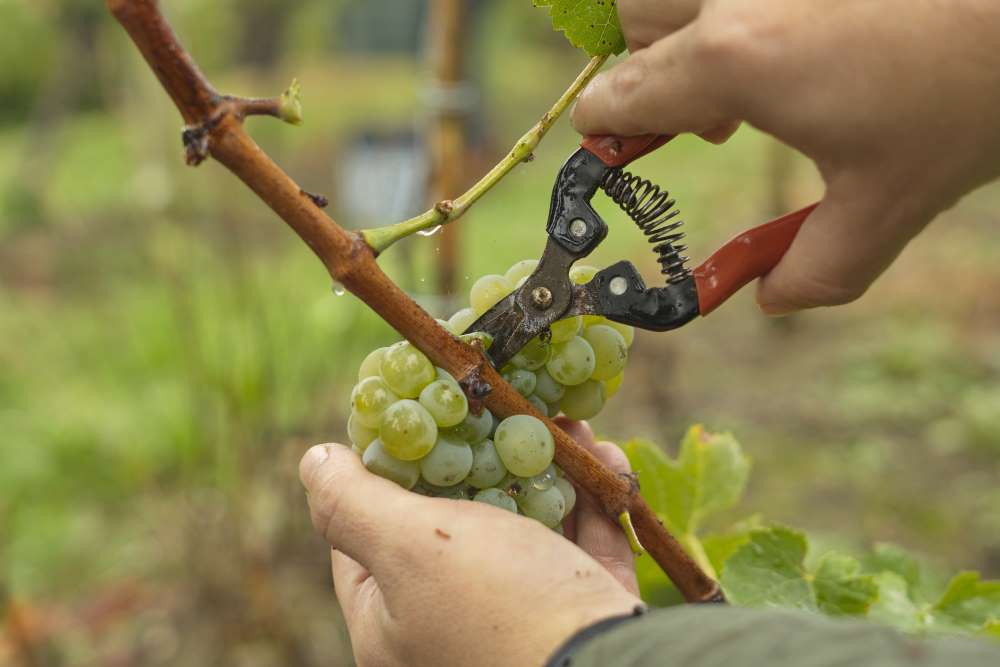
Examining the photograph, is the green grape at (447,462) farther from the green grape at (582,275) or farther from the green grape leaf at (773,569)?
the green grape leaf at (773,569)

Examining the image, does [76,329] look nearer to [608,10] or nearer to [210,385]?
[210,385]

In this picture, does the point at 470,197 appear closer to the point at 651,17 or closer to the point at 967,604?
the point at 651,17

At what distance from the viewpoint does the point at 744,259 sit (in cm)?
90

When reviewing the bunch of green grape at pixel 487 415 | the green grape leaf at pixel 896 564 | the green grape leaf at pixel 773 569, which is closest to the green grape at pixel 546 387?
the bunch of green grape at pixel 487 415

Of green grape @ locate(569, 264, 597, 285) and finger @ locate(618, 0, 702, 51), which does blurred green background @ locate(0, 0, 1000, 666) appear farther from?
finger @ locate(618, 0, 702, 51)

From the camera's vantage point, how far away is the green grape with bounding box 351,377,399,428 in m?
0.85

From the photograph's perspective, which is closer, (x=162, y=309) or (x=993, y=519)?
(x=993, y=519)

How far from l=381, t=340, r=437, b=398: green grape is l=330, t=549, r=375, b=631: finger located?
21 centimetres

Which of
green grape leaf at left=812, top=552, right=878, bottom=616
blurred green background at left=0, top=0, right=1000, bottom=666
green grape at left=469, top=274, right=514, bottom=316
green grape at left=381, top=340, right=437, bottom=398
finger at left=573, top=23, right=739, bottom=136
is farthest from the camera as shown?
blurred green background at left=0, top=0, right=1000, bottom=666

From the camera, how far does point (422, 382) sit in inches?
32.9

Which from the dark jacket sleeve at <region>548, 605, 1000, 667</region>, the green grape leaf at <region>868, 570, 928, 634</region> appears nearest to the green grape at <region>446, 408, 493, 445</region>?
the dark jacket sleeve at <region>548, 605, 1000, 667</region>

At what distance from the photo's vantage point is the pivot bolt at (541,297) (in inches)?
35.3

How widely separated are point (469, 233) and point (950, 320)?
117 inches

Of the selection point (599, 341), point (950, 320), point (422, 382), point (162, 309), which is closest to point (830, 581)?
point (599, 341)
